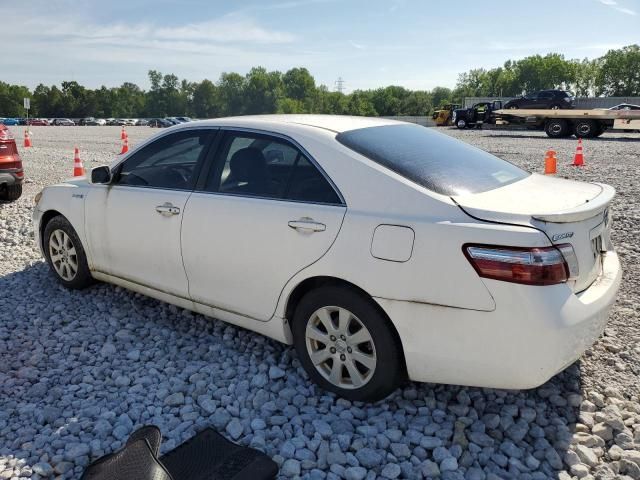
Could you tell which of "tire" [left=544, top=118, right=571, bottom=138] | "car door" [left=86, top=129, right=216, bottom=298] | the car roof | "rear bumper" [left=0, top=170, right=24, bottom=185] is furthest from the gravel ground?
"tire" [left=544, top=118, right=571, bottom=138]

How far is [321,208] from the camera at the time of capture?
3197 mm

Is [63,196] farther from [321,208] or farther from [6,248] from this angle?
[321,208]

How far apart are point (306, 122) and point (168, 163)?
1261 mm

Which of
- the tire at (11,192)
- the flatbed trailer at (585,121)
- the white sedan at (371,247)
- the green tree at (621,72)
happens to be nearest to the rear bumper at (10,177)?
the tire at (11,192)

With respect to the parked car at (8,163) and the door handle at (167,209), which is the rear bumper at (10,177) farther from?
the door handle at (167,209)

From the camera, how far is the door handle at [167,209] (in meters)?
3.90

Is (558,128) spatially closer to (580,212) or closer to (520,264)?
(580,212)

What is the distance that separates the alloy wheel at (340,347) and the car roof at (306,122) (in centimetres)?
115

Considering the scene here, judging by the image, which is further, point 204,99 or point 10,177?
point 204,99

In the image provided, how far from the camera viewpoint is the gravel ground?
277 cm

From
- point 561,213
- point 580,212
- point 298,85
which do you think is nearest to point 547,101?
point 580,212

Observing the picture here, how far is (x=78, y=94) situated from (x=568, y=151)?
136769 millimetres

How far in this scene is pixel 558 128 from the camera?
84.1 feet

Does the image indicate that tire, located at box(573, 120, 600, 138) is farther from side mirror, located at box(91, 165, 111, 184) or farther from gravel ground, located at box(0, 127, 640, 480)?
side mirror, located at box(91, 165, 111, 184)
